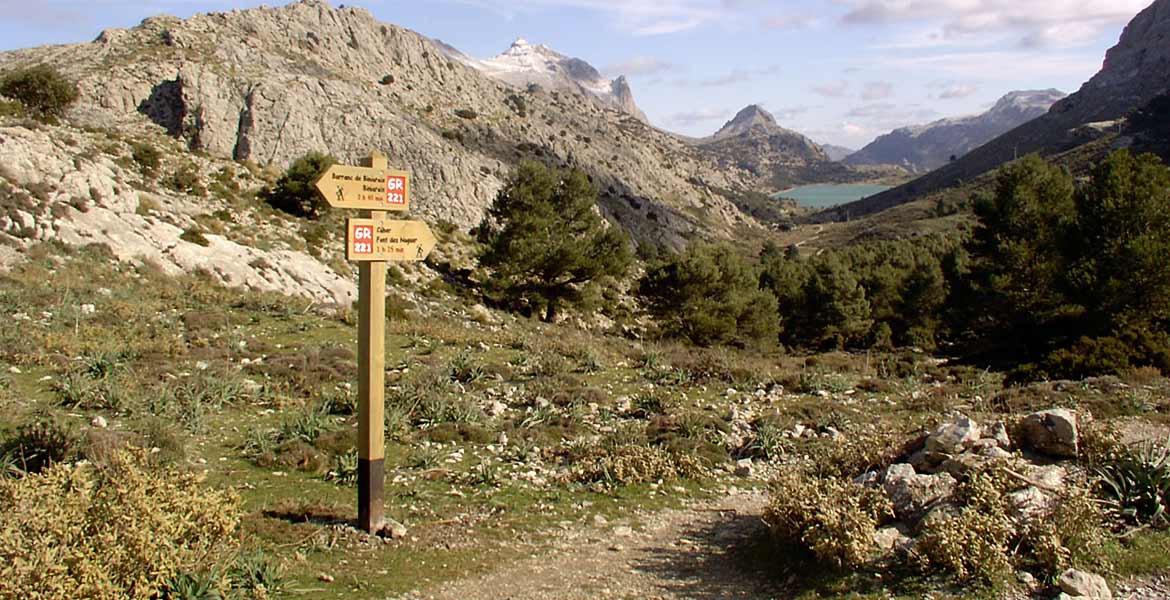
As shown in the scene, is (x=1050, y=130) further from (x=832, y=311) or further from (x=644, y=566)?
(x=644, y=566)

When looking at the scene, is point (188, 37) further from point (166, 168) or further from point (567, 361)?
point (567, 361)

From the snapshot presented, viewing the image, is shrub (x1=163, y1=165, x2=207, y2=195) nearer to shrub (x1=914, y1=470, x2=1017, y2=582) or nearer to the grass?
the grass

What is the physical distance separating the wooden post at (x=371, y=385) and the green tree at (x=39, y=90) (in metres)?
39.6

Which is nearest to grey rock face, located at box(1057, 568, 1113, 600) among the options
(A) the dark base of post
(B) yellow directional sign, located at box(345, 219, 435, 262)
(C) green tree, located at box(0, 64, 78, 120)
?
(A) the dark base of post

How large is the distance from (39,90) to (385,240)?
43047mm

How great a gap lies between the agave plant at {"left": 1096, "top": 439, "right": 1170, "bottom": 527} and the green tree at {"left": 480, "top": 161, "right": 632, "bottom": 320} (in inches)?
1165

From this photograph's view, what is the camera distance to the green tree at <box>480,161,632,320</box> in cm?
3603

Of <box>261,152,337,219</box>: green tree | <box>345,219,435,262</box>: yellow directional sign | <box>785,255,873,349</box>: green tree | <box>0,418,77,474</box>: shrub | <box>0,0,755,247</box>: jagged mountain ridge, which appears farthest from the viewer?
<box>0,0,755,247</box>: jagged mountain ridge

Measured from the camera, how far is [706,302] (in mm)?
40344

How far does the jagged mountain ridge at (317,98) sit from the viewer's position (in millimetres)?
50750

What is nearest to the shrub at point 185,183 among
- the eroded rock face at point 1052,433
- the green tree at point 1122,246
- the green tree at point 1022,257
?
the eroded rock face at point 1052,433

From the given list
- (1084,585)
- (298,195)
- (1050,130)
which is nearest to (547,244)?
(298,195)

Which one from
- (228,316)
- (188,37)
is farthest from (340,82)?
(228,316)

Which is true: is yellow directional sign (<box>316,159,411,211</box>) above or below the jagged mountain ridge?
below
